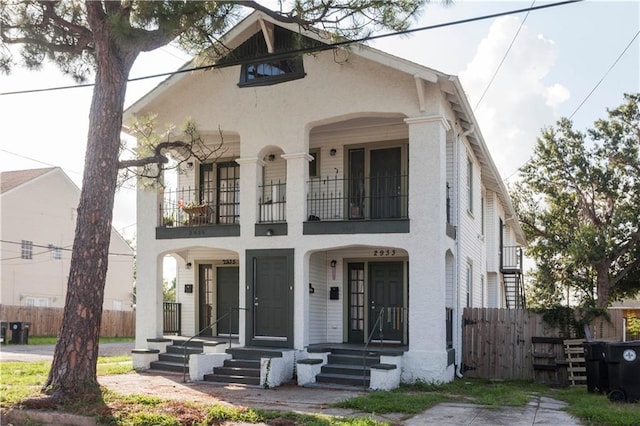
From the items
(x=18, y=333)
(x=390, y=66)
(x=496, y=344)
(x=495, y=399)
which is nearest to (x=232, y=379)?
(x=495, y=399)

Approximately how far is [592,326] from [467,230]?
3.82 m

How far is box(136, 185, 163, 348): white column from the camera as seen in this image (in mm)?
15977

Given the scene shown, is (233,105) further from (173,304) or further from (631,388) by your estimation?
(631,388)

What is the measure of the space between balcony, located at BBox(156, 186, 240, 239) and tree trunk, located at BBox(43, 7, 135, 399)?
529 centimetres

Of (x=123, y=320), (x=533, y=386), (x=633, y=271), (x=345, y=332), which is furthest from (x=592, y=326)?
(x=123, y=320)

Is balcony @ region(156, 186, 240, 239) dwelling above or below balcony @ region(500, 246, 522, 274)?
above

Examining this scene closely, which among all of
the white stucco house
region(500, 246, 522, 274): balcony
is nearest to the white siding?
the white stucco house

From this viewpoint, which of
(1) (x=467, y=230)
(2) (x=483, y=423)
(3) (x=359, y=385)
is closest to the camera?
(2) (x=483, y=423)

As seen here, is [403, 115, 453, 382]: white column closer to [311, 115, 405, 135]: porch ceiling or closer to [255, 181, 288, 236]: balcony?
[311, 115, 405, 135]: porch ceiling

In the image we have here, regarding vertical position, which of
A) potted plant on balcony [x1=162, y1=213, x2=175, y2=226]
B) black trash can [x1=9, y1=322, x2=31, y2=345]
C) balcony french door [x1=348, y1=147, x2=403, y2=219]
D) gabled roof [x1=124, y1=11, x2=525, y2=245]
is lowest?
black trash can [x1=9, y1=322, x2=31, y2=345]

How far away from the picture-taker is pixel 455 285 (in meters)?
15.3

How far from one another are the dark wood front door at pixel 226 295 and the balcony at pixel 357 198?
316 cm

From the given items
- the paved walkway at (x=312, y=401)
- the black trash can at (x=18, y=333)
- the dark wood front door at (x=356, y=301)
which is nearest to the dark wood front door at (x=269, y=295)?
the paved walkway at (x=312, y=401)

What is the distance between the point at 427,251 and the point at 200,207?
5.93 meters
